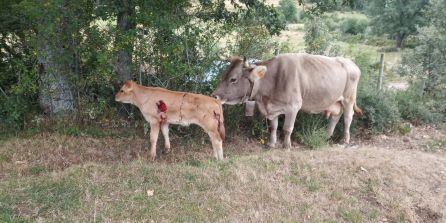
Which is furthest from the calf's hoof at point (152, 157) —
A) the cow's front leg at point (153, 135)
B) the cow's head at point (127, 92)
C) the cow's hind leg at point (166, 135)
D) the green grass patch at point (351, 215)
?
the green grass patch at point (351, 215)

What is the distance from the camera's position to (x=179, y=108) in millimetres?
7492

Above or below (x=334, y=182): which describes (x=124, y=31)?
above

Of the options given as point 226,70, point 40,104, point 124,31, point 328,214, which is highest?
point 124,31

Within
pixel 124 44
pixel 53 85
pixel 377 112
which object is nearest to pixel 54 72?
pixel 53 85

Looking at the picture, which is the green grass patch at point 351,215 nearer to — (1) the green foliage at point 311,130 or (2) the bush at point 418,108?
(1) the green foliage at point 311,130

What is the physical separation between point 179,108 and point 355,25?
47.7 m

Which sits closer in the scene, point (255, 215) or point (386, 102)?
point (255, 215)

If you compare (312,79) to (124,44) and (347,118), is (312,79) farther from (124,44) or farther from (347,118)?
(124,44)

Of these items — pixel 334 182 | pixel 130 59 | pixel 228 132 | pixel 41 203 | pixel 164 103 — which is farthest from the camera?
pixel 228 132

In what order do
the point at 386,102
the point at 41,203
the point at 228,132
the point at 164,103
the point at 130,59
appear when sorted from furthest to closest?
the point at 386,102
the point at 228,132
the point at 130,59
the point at 164,103
the point at 41,203

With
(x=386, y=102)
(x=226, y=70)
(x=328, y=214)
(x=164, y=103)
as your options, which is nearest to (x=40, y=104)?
(x=164, y=103)

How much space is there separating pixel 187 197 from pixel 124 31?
3.16 m

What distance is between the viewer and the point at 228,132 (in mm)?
9328

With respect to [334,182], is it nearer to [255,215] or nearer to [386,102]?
[255,215]
